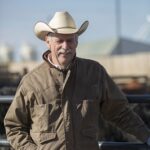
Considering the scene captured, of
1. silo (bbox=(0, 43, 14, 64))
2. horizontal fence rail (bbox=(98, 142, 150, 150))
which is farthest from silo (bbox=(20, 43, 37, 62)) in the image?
horizontal fence rail (bbox=(98, 142, 150, 150))

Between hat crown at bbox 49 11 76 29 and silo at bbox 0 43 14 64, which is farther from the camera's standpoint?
silo at bbox 0 43 14 64

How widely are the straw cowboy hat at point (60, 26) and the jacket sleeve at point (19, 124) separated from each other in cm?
40

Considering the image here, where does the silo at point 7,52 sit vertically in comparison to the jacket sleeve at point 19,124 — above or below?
below

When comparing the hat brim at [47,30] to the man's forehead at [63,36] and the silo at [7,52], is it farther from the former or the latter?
the silo at [7,52]

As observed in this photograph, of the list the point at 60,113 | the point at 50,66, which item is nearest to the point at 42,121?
the point at 60,113

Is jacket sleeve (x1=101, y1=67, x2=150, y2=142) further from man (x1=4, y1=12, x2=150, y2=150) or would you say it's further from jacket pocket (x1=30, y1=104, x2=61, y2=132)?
jacket pocket (x1=30, y1=104, x2=61, y2=132)

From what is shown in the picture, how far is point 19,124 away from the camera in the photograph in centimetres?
386

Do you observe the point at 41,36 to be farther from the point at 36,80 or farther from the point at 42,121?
the point at 42,121

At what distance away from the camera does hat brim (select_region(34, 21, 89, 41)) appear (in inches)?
148

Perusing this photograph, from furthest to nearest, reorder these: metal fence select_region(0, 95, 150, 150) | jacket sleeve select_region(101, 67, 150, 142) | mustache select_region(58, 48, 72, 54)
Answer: metal fence select_region(0, 95, 150, 150) → jacket sleeve select_region(101, 67, 150, 142) → mustache select_region(58, 48, 72, 54)

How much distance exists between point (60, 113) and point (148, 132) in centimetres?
62

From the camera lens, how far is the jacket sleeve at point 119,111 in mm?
3930

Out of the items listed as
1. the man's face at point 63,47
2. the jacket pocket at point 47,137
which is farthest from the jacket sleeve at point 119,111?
the jacket pocket at point 47,137

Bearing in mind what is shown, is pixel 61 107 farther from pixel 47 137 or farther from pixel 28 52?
pixel 28 52
